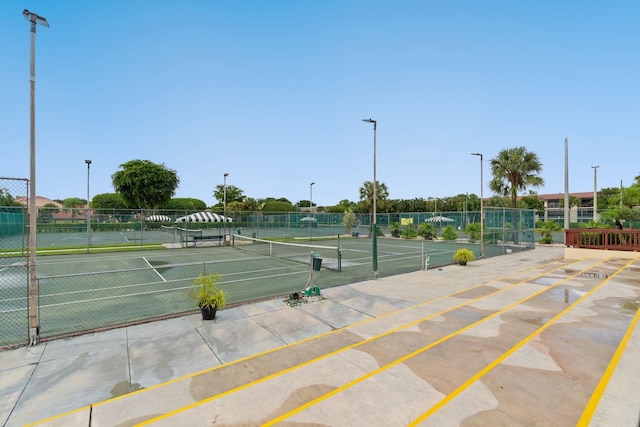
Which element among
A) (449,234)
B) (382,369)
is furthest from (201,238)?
(449,234)

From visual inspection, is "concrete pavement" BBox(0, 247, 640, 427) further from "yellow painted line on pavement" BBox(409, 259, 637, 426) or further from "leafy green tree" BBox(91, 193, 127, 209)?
"leafy green tree" BBox(91, 193, 127, 209)

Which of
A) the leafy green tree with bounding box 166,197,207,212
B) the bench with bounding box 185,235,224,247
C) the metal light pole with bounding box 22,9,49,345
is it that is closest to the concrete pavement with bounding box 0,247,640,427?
the metal light pole with bounding box 22,9,49,345

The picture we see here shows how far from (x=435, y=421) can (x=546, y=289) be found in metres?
10.9

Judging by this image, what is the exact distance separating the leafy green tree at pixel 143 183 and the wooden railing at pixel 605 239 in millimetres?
58375

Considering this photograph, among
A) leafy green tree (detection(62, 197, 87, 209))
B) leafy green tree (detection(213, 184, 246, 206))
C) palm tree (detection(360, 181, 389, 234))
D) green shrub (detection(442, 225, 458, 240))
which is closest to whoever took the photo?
green shrub (detection(442, 225, 458, 240))

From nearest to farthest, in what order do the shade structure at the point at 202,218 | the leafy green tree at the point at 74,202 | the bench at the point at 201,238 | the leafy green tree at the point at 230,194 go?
the bench at the point at 201,238 → the shade structure at the point at 202,218 → the leafy green tree at the point at 230,194 → the leafy green tree at the point at 74,202

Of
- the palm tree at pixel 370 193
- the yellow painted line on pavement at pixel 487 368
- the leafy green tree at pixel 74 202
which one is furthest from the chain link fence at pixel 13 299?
the leafy green tree at pixel 74 202

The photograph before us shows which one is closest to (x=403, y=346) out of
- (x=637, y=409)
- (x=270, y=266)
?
(x=637, y=409)

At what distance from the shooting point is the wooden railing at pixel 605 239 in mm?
21625

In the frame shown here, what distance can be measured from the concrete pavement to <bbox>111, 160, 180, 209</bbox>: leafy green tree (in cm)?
5298

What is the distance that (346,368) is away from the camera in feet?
18.6

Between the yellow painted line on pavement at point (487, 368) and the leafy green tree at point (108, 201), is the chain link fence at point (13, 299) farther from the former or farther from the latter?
the leafy green tree at point (108, 201)

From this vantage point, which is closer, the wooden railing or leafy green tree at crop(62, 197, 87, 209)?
the wooden railing

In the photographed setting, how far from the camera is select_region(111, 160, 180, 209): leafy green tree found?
52.9m
